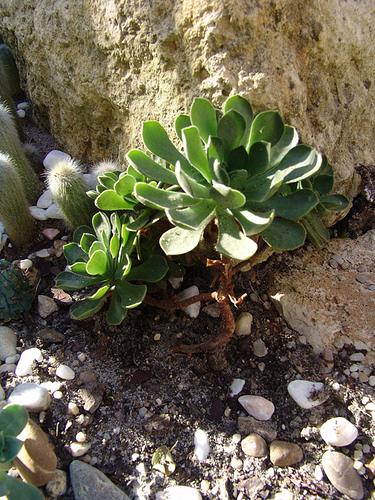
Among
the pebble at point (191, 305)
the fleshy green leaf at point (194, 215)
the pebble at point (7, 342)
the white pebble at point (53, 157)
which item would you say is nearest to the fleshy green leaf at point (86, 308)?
the pebble at point (7, 342)

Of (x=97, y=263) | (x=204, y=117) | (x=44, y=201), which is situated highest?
(x=204, y=117)

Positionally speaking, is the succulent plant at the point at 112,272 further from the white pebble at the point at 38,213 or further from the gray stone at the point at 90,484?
the white pebble at the point at 38,213

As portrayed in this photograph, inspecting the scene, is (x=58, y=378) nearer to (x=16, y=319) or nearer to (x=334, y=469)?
(x=16, y=319)

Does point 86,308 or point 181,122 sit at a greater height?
point 181,122

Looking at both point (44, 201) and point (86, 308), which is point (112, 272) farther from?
point (44, 201)

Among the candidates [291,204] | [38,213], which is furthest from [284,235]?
[38,213]

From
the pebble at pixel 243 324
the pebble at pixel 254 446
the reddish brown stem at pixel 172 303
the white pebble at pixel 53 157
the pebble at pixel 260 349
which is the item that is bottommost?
the pebble at pixel 254 446
